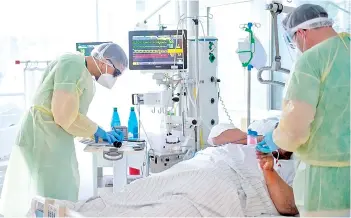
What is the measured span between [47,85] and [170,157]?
95cm

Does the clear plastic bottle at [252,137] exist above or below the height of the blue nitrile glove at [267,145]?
below

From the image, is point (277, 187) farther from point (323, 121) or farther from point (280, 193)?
point (323, 121)

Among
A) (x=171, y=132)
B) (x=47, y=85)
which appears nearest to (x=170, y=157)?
(x=171, y=132)

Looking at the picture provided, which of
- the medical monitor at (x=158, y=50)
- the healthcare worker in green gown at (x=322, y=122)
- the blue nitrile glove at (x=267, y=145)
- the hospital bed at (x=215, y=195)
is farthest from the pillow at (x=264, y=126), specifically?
the healthcare worker in green gown at (x=322, y=122)

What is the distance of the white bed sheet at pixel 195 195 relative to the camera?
1913mm

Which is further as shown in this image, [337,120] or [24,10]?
[24,10]

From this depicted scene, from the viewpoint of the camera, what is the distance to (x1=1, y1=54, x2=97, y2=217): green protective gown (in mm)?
2361

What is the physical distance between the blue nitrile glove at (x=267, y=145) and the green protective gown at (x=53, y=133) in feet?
3.27

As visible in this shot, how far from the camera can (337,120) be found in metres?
1.57

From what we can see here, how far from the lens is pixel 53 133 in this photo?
2.42 meters

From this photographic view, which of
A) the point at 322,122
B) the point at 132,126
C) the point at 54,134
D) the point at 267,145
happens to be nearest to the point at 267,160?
the point at 267,145

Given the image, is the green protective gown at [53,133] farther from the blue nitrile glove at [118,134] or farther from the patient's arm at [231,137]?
the patient's arm at [231,137]

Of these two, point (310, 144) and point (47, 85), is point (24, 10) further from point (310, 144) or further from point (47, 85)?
point (310, 144)

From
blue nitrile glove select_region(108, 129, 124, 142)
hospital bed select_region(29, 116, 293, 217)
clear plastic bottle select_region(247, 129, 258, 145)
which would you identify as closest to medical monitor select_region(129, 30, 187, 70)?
blue nitrile glove select_region(108, 129, 124, 142)
